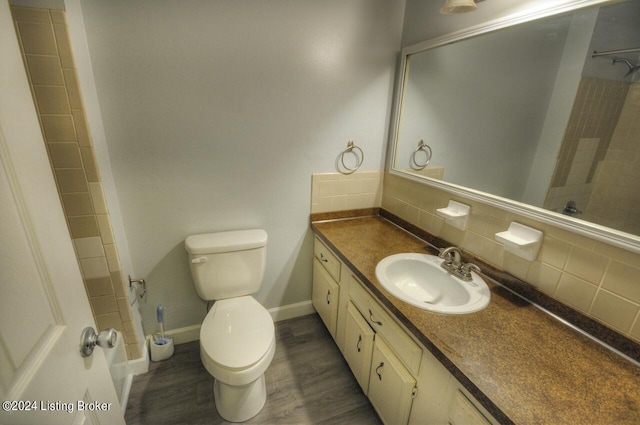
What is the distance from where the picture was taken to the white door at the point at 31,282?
46 centimetres

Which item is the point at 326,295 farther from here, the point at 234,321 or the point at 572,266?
the point at 572,266

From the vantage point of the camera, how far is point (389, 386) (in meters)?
1.25

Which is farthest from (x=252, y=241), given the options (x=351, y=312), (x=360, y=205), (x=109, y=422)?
(x=109, y=422)

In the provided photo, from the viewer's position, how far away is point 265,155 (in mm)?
1692

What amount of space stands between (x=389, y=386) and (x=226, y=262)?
1.03m

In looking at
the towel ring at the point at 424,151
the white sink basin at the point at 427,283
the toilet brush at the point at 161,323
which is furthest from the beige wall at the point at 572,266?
the toilet brush at the point at 161,323

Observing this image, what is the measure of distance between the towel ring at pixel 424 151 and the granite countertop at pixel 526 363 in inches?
31.2

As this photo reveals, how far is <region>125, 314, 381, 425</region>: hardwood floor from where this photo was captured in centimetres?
147

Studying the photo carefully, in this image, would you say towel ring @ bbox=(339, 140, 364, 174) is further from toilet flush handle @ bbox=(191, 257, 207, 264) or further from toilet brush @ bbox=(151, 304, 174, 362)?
toilet brush @ bbox=(151, 304, 174, 362)

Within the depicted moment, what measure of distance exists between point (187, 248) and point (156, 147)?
21.8 inches

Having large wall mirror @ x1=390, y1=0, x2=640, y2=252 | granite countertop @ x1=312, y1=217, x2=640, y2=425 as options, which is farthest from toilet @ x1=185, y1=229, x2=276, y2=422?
large wall mirror @ x1=390, y1=0, x2=640, y2=252

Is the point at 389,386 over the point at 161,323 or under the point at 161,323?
over

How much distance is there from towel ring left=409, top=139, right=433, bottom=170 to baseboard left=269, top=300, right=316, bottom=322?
125 centimetres

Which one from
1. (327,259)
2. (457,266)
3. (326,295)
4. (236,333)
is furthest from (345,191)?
(236,333)
